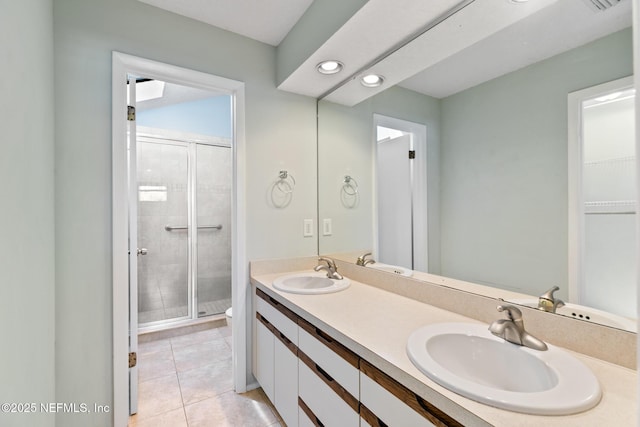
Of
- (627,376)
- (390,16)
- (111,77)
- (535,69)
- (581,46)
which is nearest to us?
(627,376)

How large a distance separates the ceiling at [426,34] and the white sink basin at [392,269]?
2.94 ft

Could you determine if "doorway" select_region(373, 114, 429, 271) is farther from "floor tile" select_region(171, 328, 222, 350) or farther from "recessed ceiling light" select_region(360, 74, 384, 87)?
"floor tile" select_region(171, 328, 222, 350)

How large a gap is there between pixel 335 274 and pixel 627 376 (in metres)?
1.29

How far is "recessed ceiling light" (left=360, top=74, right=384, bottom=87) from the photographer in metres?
1.63

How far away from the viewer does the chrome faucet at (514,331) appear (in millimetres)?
849

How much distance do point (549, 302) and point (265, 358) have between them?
57.9 inches

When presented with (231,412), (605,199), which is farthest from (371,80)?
(231,412)

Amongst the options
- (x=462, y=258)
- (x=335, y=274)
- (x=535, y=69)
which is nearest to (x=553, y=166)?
(x=535, y=69)

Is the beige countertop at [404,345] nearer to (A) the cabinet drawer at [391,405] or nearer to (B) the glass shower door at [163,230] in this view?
(A) the cabinet drawer at [391,405]

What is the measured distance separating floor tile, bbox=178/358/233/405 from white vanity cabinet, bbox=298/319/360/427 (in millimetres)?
898

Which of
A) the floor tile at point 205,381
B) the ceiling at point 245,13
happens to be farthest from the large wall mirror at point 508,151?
the floor tile at point 205,381

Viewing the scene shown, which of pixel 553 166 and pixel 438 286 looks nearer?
pixel 553 166

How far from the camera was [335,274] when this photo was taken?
180 cm

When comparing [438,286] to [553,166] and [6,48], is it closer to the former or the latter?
[553,166]
